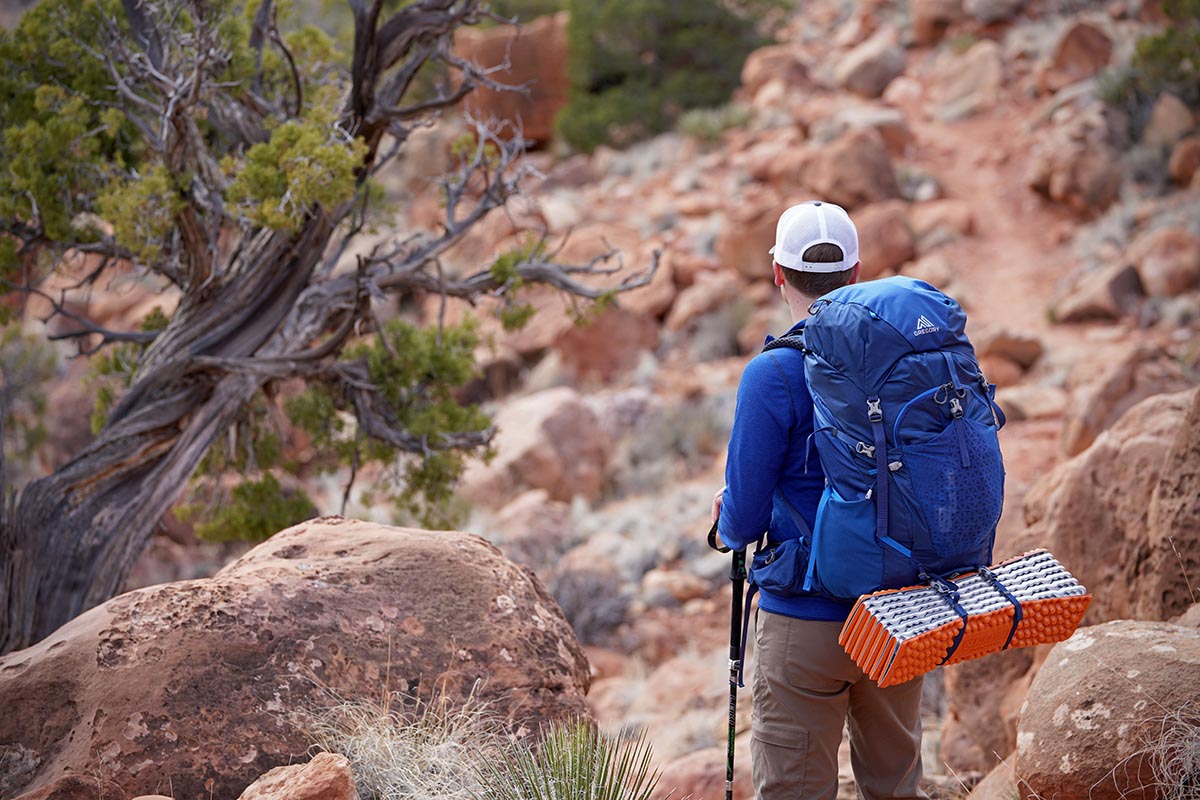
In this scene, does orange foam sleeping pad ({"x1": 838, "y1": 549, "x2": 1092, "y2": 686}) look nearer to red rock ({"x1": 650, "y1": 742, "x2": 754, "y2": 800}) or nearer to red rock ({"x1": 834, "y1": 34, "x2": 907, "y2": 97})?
red rock ({"x1": 650, "y1": 742, "x2": 754, "y2": 800})

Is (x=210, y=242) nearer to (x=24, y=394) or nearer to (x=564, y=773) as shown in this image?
(x=564, y=773)

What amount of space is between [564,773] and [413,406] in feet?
14.2

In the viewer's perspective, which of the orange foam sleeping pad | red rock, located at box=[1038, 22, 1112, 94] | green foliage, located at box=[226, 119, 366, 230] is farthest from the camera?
red rock, located at box=[1038, 22, 1112, 94]

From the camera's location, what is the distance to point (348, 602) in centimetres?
360

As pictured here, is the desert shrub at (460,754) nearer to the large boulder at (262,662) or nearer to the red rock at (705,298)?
the large boulder at (262,662)

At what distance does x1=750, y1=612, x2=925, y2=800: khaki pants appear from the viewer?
106 inches

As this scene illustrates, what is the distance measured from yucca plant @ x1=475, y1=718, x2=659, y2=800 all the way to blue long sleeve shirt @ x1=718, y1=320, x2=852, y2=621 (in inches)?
29.9

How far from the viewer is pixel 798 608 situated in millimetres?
2695

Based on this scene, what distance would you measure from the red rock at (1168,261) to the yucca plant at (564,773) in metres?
10.8

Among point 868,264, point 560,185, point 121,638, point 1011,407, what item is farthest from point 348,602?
point 560,185

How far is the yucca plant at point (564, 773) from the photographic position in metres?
2.99

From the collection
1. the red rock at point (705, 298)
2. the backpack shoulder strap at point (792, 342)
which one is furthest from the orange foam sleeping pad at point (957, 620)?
the red rock at point (705, 298)

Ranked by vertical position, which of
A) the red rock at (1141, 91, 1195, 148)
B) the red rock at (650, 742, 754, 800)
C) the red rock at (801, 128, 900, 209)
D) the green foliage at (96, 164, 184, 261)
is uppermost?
the green foliage at (96, 164, 184, 261)

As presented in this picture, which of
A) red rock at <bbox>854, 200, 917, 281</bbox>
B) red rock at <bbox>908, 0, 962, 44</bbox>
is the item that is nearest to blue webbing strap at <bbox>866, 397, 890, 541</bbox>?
red rock at <bbox>854, 200, 917, 281</bbox>
